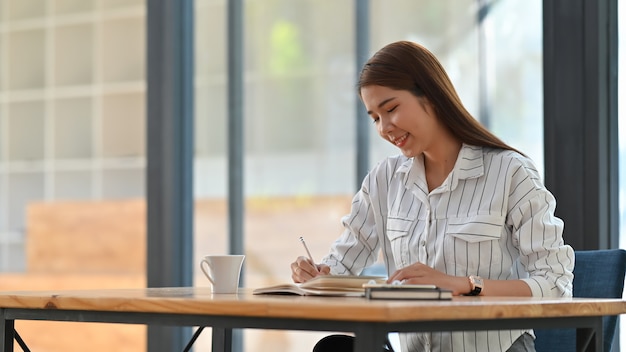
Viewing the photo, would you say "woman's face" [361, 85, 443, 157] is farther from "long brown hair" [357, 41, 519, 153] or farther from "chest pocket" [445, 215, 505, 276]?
"chest pocket" [445, 215, 505, 276]

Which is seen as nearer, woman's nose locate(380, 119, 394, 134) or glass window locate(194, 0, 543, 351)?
woman's nose locate(380, 119, 394, 134)

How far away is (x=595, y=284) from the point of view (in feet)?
6.99

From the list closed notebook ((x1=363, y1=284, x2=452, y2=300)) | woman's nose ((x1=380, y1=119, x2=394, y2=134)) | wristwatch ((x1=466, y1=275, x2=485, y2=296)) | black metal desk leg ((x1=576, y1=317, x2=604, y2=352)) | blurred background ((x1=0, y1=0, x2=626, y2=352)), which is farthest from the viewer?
blurred background ((x1=0, y1=0, x2=626, y2=352))

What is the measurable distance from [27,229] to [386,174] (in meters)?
2.31

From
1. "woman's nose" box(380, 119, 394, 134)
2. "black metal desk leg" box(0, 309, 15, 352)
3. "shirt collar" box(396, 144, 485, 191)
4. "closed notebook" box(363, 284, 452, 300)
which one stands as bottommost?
"black metal desk leg" box(0, 309, 15, 352)

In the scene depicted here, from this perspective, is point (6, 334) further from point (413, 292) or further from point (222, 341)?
point (413, 292)

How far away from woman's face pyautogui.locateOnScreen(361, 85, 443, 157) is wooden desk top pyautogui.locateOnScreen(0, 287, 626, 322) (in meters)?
0.67

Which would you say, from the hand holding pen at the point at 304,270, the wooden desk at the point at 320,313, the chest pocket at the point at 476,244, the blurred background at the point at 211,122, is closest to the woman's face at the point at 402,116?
the chest pocket at the point at 476,244

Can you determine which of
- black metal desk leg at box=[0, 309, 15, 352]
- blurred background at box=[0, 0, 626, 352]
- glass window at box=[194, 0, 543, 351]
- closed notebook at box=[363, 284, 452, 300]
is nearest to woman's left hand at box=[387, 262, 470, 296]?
closed notebook at box=[363, 284, 452, 300]

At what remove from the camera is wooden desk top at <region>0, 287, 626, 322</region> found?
1317 millimetres

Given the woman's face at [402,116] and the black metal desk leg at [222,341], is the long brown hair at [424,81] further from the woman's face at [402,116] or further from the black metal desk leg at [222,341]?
the black metal desk leg at [222,341]

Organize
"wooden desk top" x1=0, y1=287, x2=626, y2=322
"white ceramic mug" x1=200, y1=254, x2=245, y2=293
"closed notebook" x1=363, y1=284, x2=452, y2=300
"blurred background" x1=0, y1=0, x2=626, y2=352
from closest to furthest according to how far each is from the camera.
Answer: "wooden desk top" x1=0, y1=287, x2=626, y2=322
"closed notebook" x1=363, y1=284, x2=452, y2=300
"white ceramic mug" x1=200, y1=254, x2=245, y2=293
"blurred background" x1=0, y1=0, x2=626, y2=352

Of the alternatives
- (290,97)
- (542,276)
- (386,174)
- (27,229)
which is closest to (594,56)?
(386,174)

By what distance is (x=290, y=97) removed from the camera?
3.53 meters
